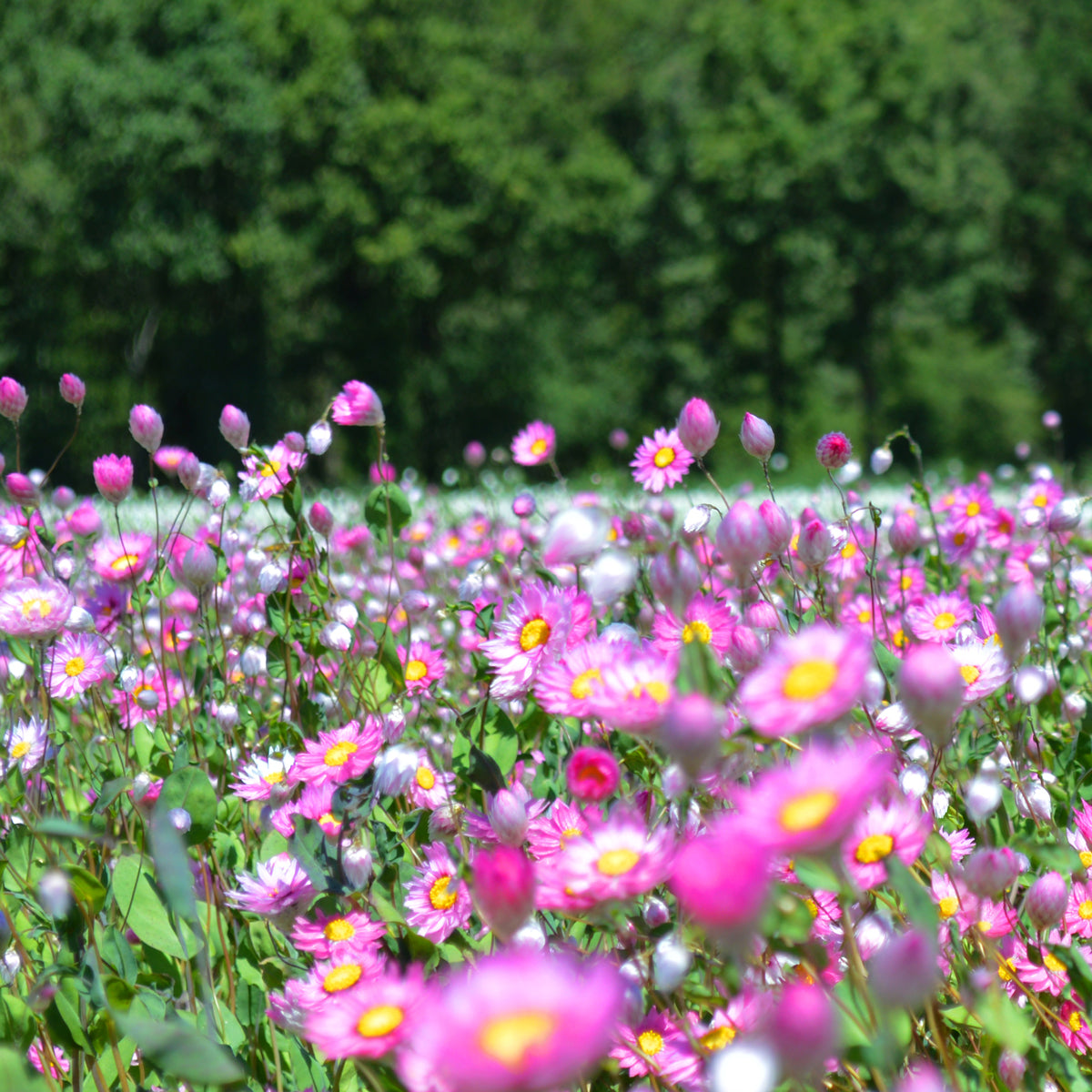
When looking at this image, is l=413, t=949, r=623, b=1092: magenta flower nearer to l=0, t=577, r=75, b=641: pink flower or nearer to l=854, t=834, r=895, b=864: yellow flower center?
l=854, t=834, r=895, b=864: yellow flower center

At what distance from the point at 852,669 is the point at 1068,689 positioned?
161 centimetres

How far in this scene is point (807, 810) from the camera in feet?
1.81

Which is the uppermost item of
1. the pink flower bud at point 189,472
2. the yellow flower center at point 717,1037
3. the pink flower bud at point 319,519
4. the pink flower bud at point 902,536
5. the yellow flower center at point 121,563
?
the yellow flower center at point 717,1037

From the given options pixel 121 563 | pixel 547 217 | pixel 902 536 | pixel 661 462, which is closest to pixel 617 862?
pixel 902 536

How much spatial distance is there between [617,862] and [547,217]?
1745 centimetres

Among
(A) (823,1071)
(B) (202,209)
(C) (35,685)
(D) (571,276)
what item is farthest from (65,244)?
(A) (823,1071)

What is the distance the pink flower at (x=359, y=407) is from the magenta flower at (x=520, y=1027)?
1012 mm

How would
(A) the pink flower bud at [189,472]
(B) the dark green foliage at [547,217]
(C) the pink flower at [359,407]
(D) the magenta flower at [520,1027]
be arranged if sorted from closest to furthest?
1. (D) the magenta flower at [520,1027]
2. (C) the pink flower at [359,407]
3. (A) the pink flower bud at [189,472]
4. (B) the dark green foliage at [547,217]

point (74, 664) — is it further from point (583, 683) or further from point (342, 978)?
point (583, 683)

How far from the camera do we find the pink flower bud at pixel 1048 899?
897 mm

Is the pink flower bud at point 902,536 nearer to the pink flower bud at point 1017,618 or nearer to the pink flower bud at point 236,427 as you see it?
the pink flower bud at point 1017,618

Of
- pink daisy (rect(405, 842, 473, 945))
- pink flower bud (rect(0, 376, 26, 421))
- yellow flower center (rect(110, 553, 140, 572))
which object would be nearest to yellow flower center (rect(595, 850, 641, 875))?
pink daisy (rect(405, 842, 473, 945))

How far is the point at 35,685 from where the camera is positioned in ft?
5.80

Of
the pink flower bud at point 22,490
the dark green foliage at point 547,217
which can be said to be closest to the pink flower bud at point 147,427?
the pink flower bud at point 22,490
